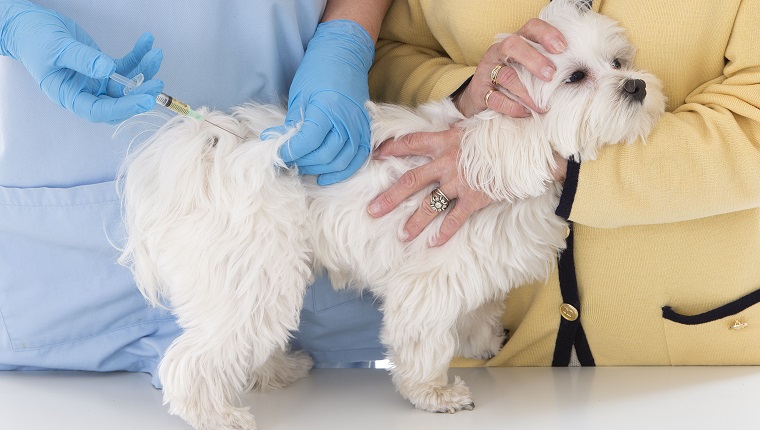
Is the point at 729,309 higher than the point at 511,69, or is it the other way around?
the point at 511,69

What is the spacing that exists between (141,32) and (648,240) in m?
1.04

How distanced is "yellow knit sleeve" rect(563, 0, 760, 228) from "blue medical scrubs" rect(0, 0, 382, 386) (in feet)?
2.06

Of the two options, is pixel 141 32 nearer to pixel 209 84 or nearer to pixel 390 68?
pixel 209 84

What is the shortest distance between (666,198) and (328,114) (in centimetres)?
60

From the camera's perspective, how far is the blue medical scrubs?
142 cm

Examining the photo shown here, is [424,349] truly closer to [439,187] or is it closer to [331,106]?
[439,187]

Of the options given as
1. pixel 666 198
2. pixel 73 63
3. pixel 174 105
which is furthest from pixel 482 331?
pixel 73 63

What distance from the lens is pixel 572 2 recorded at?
1397 millimetres

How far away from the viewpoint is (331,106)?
134 cm

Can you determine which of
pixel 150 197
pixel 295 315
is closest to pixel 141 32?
pixel 150 197

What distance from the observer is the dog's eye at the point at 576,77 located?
51.5 inches

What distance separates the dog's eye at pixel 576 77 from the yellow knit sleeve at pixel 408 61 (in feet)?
1.01

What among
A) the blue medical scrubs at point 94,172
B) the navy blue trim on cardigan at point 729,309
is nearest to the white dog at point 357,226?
the blue medical scrubs at point 94,172

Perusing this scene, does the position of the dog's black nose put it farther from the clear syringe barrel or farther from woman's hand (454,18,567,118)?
the clear syringe barrel
